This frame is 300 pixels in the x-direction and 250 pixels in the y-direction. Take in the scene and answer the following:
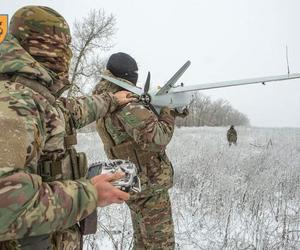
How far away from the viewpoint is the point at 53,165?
55.9 inches

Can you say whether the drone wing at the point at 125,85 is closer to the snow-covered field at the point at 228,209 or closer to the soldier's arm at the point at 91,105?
the soldier's arm at the point at 91,105

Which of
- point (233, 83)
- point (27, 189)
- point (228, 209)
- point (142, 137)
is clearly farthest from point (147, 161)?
point (228, 209)

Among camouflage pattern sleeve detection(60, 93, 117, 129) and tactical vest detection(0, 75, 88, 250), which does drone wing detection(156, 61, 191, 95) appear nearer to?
camouflage pattern sleeve detection(60, 93, 117, 129)

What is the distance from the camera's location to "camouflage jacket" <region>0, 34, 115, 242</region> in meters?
1.06

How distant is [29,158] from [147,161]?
154cm

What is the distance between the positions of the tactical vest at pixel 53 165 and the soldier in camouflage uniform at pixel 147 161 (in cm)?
93

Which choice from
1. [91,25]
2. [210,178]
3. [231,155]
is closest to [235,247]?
[210,178]

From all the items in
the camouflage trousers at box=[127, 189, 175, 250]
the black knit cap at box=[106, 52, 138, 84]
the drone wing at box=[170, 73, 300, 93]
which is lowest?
the camouflage trousers at box=[127, 189, 175, 250]

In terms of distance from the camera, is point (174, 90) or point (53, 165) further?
point (174, 90)

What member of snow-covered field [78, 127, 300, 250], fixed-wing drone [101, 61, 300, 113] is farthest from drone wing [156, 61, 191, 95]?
snow-covered field [78, 127, 300, 250]

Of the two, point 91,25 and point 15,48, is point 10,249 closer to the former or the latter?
point 15,48

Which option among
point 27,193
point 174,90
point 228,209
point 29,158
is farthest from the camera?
point 228,209

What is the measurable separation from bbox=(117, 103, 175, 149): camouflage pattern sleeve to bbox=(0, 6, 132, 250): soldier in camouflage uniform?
2.64ft

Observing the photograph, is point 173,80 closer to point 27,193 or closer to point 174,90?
point 174,90
